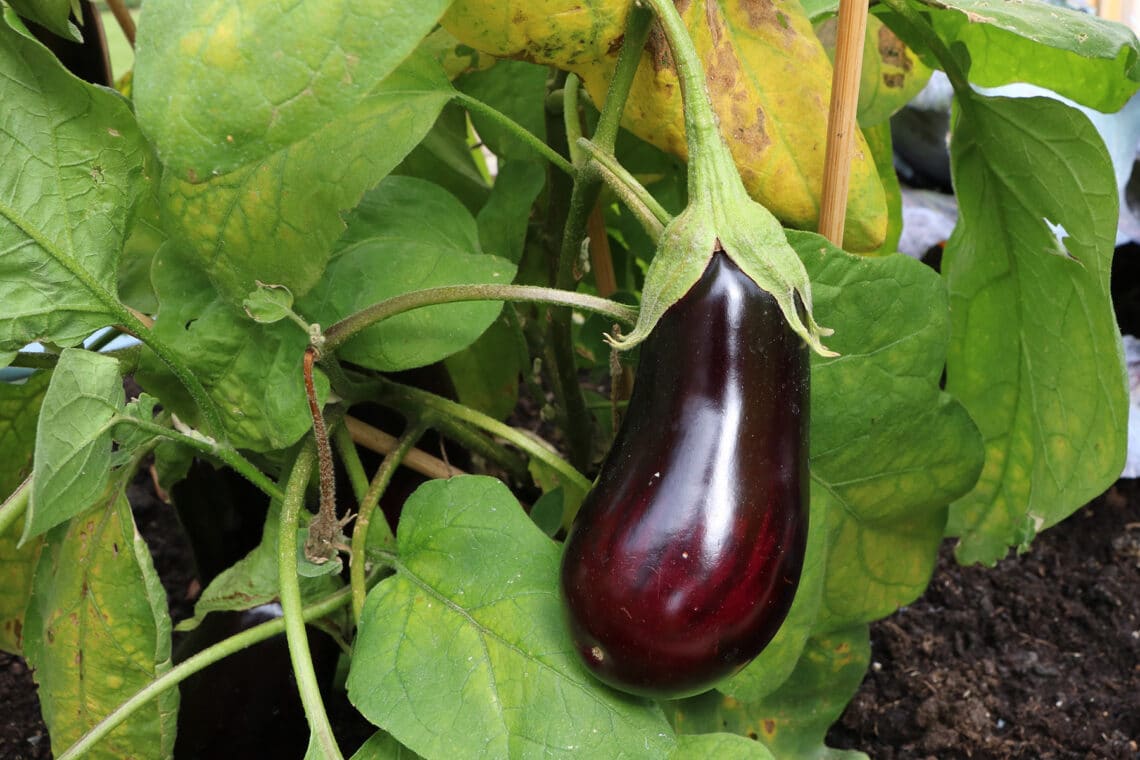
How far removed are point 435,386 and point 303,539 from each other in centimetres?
24

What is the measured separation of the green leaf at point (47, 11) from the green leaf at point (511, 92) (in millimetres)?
283

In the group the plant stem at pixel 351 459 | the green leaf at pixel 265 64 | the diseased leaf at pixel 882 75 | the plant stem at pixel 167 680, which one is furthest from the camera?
the diseased leaf at pixel 882 75

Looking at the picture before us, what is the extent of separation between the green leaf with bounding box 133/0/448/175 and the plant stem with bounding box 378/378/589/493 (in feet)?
0.98

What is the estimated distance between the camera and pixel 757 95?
61 centimetres

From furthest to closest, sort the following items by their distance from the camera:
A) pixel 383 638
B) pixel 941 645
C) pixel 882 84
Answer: pixel 941 645, pixel 882 84, pixel 383 638

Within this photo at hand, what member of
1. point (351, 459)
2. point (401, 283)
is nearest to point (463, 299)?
point (401, 283)

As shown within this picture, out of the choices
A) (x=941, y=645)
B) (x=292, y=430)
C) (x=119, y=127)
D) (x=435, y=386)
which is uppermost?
(x=119, y=127)

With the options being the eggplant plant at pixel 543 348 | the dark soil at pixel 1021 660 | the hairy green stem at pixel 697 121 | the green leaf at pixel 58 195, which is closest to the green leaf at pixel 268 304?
the eggplant plant at pixel 543 348

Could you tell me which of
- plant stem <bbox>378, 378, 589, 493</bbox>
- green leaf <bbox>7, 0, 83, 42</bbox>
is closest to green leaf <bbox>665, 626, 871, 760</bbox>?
plant stem <bbox>378, 378, 589, 493</bbox>

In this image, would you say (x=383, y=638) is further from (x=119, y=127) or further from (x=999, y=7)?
(x=999, y=7)

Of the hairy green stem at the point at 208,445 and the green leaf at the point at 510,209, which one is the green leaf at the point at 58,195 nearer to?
the hairy green stem at the point at 208,445

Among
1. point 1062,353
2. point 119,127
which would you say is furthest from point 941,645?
point 119,127

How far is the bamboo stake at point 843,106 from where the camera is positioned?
1.84ft

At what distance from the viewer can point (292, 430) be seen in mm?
591
